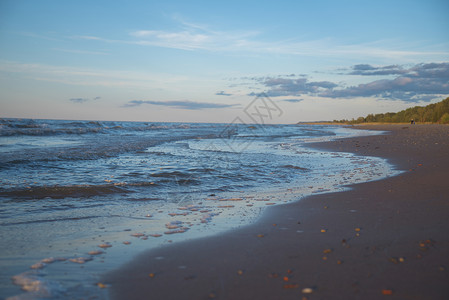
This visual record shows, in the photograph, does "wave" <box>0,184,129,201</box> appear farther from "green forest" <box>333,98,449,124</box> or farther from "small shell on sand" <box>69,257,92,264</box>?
"green forest" <box>333,98,449,124</box>

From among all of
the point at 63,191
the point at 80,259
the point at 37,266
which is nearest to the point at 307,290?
the point at 80,259

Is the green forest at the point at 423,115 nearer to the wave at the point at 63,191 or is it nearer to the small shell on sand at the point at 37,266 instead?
the wave at the point at 63,191

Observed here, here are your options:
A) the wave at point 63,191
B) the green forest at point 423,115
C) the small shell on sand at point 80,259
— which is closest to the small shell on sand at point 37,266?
the small shell on sand at point 80,259

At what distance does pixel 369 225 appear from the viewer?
349 centimetres

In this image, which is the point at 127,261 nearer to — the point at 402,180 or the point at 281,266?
the point at 281,266

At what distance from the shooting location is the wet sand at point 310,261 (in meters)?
2.09

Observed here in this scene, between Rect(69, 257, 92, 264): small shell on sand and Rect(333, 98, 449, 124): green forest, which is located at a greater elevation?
Rect(333, 98, 449, 124): green forest

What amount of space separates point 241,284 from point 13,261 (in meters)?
1.99

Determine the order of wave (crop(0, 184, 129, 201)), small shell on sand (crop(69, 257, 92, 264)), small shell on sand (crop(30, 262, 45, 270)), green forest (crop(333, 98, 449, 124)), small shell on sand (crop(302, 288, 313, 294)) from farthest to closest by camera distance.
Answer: green forest (crop(333, 98, 449, 124)), wave (crop(0, 184, 129, 201)), small shell on sand (crop(69, 257, 92, 264)), small shell on sand (crop(30, 262, 45, 270)), small shell on sand (crop(302, 288, 313, 294))

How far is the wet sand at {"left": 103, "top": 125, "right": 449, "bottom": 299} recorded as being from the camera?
82.3 inches

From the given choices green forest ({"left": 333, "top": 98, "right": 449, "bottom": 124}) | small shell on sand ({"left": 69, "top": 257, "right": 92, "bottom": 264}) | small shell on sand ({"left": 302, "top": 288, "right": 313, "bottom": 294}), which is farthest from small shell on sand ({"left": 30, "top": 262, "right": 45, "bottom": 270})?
green forest ({"left": 333, "top": 98, "right": 449, "bottom": 124})

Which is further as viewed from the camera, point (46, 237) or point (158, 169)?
point (158, 169)

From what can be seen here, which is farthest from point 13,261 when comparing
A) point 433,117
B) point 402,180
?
point 433,117

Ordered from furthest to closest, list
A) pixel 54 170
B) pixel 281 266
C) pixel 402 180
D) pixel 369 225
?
pixel 54 170
pixel 402 180
pixel 369 225
pixel 281 266
